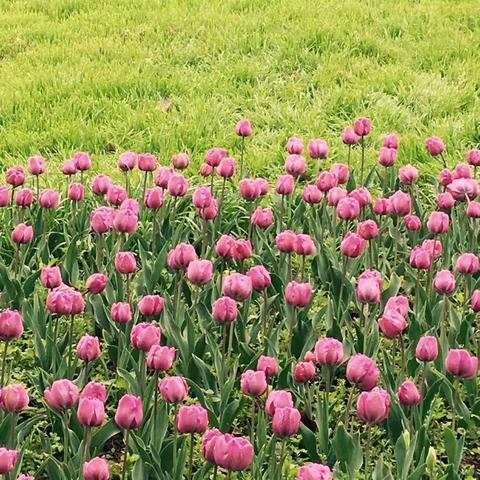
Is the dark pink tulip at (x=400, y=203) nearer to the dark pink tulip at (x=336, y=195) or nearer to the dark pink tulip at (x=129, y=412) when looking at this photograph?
the dark pink tulip at (x=336, y=195)

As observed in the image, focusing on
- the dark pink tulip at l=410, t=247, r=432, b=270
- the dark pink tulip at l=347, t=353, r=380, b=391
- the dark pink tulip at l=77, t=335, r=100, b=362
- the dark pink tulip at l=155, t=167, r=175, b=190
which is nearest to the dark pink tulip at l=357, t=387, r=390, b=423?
the dark pink tulip at l=347, t=353, r=380, b=391

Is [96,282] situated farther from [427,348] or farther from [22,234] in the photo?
[427,348]

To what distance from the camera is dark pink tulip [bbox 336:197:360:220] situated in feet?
10.3

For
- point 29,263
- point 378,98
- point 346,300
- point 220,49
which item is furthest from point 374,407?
point 220,49

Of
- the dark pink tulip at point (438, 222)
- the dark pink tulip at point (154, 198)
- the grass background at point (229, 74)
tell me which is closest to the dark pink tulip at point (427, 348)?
the dark pink tulip at point (438, 222)

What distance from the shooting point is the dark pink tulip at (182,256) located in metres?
2.74

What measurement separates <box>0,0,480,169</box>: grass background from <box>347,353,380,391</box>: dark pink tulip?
254 cm

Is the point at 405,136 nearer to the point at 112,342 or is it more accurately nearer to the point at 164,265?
the point at 164,265

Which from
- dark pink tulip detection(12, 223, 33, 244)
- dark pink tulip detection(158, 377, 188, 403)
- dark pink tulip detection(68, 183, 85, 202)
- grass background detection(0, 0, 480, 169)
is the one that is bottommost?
grass background detection(0, 0, 480, 169)

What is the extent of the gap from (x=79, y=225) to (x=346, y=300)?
3.66 ft

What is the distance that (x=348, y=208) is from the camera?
10.3 ft

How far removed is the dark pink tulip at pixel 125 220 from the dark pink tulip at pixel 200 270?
37 centimetres

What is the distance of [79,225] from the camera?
3.74 m

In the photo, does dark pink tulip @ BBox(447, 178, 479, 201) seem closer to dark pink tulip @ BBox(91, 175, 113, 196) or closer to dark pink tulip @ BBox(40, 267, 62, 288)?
dark pink tulip @ BBox(91, 175, 113, 196)
